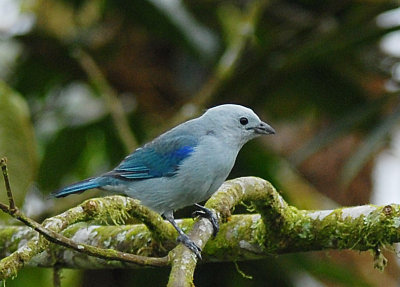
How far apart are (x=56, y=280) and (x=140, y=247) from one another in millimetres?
525

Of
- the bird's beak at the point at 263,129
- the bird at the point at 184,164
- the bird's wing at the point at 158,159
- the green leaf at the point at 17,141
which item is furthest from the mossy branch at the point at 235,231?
the green leaf at the point at 17,141

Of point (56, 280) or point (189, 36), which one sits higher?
point (189, 36)

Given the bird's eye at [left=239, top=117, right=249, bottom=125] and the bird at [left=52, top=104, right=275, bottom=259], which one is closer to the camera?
the bird at [left=52, top=104, right=275, bottom=259]

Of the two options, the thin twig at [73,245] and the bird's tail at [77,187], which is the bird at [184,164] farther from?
the thin twig at [73,245]

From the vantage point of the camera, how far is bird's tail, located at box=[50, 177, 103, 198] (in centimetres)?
360

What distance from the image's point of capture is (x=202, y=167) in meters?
3.69

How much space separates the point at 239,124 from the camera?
3941mm

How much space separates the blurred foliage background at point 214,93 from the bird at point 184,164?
0.94 meters

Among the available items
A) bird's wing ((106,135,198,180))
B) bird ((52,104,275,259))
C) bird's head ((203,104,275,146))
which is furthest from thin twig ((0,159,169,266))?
bird's head ((203,104,275,146))

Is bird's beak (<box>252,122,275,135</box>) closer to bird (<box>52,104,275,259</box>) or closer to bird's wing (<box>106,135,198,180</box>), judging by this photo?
bird (<box>52,104,275,259</box>)

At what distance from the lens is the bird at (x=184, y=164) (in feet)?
12.0

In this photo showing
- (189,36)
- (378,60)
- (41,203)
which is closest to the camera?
(41,203)

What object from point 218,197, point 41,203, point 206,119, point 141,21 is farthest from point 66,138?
point 218,197

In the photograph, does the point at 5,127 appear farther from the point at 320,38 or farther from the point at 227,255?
the point at 320,38
